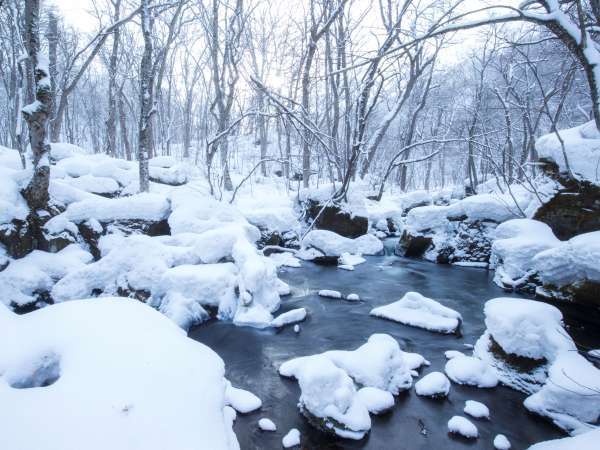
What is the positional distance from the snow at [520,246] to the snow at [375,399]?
17.7 ft

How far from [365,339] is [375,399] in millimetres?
1752

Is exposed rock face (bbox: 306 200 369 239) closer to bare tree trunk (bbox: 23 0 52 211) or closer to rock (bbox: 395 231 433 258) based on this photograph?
rock (bbox: 395 231 433 258)

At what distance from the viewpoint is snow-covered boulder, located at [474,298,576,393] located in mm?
4055

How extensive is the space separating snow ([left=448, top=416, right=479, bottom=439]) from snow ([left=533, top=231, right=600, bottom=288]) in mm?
4291

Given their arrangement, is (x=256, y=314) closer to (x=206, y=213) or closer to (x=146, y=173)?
(x=206, y=213)

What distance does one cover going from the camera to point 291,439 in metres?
Result: 3.26

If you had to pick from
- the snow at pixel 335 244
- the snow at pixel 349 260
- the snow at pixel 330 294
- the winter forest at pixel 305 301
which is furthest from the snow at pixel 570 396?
the snow at pixel 335 244

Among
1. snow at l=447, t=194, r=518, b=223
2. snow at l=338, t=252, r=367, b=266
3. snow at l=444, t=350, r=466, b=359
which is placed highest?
snow at l=447, t=194, r=518, b=223

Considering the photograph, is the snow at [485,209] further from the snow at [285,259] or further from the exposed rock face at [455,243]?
the snow at [285,259]

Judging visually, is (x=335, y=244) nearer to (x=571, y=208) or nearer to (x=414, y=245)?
(x=414, y=245)

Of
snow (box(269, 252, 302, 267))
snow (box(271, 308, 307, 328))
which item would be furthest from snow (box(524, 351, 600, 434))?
snow (box(269, 252, 302, 267))

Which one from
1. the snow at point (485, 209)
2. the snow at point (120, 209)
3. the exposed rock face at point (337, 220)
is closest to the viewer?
the snow at point (120, 209)

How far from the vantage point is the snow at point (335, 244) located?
1024 cm

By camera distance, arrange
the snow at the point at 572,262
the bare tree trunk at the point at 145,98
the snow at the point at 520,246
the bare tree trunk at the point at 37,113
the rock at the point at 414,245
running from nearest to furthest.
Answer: the snow at the point at 572,262 < the bare tree trunk at the point at 37,113 < the snow at the point at 520,246 < the bare tree trunk at the point at 145,98 < the rock at the point at 414,245
